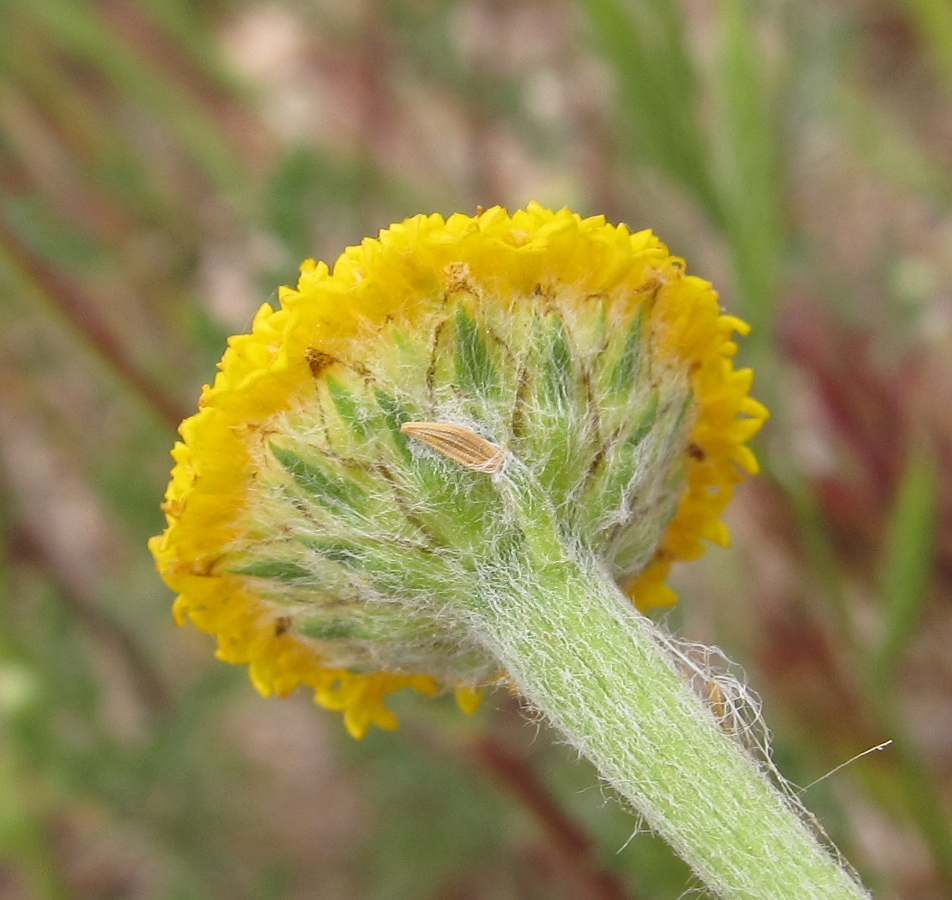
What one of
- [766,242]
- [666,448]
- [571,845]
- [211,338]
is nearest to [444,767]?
[571,845]

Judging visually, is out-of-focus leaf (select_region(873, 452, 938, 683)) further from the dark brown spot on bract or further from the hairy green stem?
the dark brown spot on bract

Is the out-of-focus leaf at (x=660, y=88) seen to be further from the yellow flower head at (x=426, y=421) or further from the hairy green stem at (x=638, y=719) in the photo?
the hairy green stem at (x=638, y=719)

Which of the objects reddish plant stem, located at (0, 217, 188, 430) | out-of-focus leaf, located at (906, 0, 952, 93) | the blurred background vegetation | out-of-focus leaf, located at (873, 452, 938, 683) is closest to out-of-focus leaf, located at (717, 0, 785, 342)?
the blurred background vegetation

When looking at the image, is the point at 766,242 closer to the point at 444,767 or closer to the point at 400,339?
the point at 400,339

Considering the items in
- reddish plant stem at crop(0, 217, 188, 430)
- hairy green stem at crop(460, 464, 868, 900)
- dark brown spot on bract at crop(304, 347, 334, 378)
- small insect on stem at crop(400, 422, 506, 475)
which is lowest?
hairy green stem at crop(460, 464, 868, 900)

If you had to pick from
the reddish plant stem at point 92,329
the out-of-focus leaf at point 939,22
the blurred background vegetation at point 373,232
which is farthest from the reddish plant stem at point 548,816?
the out-of-focus leaf at point 939,22

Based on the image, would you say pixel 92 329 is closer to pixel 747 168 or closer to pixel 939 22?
pixel 747 168
